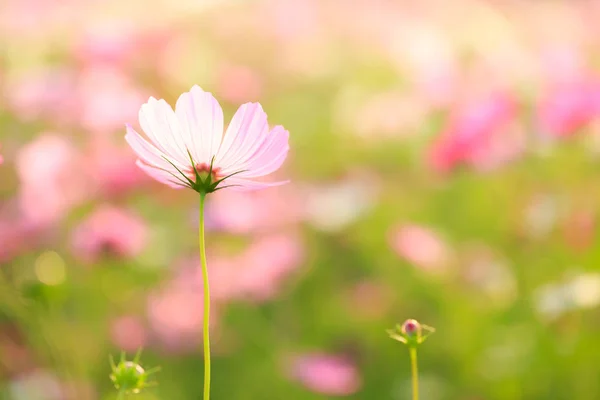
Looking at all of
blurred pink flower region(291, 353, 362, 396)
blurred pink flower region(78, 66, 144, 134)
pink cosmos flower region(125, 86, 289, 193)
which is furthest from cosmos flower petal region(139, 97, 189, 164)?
blurred pink flower region(78, 66, 144, 134)

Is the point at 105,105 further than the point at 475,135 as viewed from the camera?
Yes

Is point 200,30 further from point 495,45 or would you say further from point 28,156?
point 28,156

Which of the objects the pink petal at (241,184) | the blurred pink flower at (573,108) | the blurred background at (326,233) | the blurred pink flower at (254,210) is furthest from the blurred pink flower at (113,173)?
the pink petal at (241,184)

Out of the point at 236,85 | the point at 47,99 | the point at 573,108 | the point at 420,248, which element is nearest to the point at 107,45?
the point at 47,99

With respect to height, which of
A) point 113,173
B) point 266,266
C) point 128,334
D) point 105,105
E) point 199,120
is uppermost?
point 105,105

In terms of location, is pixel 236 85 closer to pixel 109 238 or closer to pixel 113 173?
pixel 113 173

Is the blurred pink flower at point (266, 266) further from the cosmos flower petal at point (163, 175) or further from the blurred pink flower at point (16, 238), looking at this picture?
the cosmos flower petal at point (163, 175)
